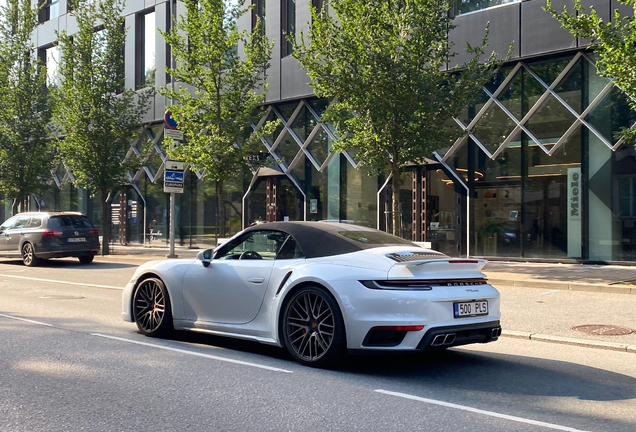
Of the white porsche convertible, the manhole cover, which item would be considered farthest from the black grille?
the manhole cover

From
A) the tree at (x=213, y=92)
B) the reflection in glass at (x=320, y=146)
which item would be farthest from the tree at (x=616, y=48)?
the reflection in glass at (x=320, y=146)

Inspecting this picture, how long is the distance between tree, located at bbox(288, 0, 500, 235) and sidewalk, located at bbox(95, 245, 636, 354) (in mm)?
4033

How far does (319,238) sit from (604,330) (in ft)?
14.3

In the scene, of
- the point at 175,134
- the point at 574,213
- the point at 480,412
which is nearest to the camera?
the point at 480,412

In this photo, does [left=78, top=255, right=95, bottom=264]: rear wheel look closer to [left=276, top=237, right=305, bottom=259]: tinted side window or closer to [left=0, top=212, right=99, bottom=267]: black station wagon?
[left=0, top=212, right=99, bottom=267]: black station wagon

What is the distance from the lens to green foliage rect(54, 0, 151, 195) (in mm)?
24031

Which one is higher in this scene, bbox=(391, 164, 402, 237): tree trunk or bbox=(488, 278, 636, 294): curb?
bbox=(391, 164, 402, 237): tree trunk

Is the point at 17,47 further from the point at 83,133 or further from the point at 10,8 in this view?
the point at 83,133

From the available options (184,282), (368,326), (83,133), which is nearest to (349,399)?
(368,326)

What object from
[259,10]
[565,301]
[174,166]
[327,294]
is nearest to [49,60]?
[259,10]

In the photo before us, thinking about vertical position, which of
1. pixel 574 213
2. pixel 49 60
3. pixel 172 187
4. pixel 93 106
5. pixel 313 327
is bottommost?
pixel 313 327

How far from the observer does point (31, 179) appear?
98.3 feet

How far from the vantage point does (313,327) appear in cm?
588

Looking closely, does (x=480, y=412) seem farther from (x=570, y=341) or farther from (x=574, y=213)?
(x=574, y=213)
